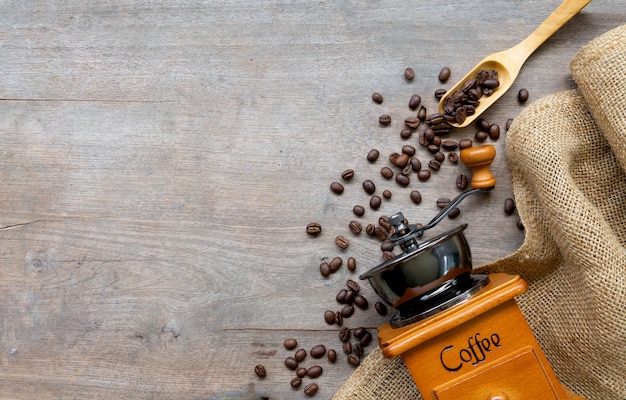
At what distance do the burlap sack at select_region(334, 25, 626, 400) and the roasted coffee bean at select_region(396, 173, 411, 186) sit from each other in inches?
11.9

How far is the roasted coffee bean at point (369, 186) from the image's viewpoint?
184 cm

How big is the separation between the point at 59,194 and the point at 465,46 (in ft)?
4.43

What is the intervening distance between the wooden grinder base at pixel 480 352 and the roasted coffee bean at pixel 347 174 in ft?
1.78

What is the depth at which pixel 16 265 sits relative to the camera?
6.40ft

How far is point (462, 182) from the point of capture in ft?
6.01

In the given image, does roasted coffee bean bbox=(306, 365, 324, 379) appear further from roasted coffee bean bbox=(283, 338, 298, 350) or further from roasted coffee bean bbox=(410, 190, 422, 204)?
roasted coffee bean bbox=(410, 190, 422, 204)

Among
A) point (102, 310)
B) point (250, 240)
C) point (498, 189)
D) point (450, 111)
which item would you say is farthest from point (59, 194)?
point (498, 189)

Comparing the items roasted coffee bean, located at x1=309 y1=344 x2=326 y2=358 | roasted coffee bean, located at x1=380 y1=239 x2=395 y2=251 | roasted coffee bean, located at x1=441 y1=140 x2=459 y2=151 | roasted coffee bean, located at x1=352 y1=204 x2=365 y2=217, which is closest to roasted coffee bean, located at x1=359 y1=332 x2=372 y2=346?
roasted coffee bean, located at x1=309 y1=344 x2=326 y2=358

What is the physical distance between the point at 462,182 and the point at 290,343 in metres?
0.71

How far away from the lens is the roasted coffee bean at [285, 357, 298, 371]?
1.85 metres

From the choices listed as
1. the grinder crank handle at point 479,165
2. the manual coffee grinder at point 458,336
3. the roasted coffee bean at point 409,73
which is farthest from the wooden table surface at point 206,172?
the manual coffee grinder at point 458,336

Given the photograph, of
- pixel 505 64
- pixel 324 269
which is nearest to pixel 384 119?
pixel 505 64

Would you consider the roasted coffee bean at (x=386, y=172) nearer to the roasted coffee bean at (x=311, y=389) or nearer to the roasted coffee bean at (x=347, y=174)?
the roasted coffee bean at (x=347, y=174)

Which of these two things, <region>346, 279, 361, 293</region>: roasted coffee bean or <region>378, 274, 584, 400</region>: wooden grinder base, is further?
<region>346, 279, 361, 293</region>: roasted coffee bean
